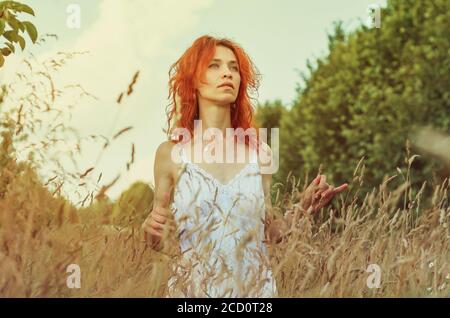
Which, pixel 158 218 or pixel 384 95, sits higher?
pixel 384 95

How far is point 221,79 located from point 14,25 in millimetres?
1104

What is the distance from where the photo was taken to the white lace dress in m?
2.57

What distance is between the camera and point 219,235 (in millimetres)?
3254

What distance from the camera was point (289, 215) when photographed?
3.23 meters

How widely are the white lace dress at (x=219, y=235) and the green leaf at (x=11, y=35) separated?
1.08 m

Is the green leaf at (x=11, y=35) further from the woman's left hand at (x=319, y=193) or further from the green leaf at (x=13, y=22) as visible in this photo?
the woman's left hand at (x=319, y=193)

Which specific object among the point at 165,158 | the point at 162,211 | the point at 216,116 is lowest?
the point at 162,211

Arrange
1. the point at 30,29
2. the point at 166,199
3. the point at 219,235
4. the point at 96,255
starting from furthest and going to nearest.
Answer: the point at 30,29, the point at 219,235, the point at 166,199, the point at 96,255

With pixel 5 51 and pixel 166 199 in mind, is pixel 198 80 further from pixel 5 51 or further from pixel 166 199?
pixel 5 51

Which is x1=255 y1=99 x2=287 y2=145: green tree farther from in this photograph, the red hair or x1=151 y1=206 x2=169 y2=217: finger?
x1=151 y1=206 x2=169 y2=217: finger

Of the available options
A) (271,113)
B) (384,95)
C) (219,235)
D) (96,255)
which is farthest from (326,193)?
(271,113)

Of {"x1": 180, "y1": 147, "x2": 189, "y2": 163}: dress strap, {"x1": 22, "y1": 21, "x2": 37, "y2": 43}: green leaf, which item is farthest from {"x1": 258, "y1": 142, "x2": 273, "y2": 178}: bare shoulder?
{"x1": 22, "y1": 21, "x2": 37, "y2": 43}: green leaf

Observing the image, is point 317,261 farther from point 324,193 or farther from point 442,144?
point 442,144

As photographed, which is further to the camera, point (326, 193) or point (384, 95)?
point (384, 95)
